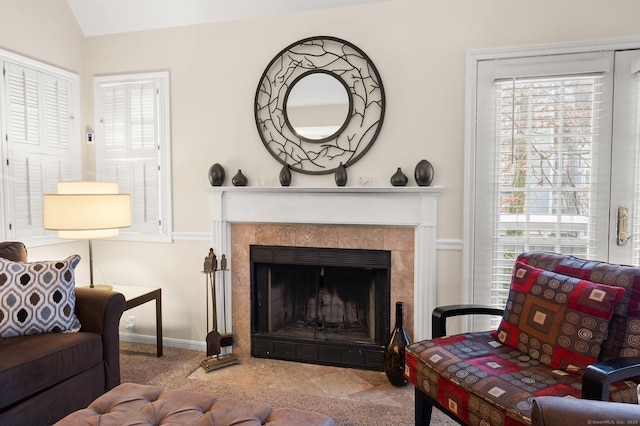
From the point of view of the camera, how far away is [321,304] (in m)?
3.21

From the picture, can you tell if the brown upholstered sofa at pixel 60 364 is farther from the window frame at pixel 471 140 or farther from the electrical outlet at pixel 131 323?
the window frame at pixel 471 140

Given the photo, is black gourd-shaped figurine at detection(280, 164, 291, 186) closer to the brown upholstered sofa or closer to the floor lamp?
the floor lamp

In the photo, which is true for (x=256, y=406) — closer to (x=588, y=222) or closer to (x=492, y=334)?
(x=492, y=334)

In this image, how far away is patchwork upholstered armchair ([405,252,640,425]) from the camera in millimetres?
1542

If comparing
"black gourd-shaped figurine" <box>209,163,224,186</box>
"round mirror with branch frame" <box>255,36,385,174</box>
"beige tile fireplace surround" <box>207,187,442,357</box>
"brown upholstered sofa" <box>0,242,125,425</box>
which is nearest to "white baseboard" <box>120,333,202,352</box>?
"beige tile fireplace surround" <box>207,187,442,357</box>

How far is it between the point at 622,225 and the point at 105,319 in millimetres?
3163

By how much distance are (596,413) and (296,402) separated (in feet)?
5.82

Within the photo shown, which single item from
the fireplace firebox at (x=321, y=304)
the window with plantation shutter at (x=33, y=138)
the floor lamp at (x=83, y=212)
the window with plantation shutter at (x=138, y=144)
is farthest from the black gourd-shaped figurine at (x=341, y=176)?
the window with plantation shutter at (x=33, y=138)

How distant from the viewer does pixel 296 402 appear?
2.49 metres

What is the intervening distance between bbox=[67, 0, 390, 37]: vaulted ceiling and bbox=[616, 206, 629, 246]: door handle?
2130 millimetres

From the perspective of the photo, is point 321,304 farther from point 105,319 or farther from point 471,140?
point 471,140

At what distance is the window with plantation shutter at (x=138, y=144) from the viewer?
11.0ft

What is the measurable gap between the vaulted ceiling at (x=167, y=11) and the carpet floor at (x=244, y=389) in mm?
2602

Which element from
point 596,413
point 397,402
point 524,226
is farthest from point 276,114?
point 596,413
